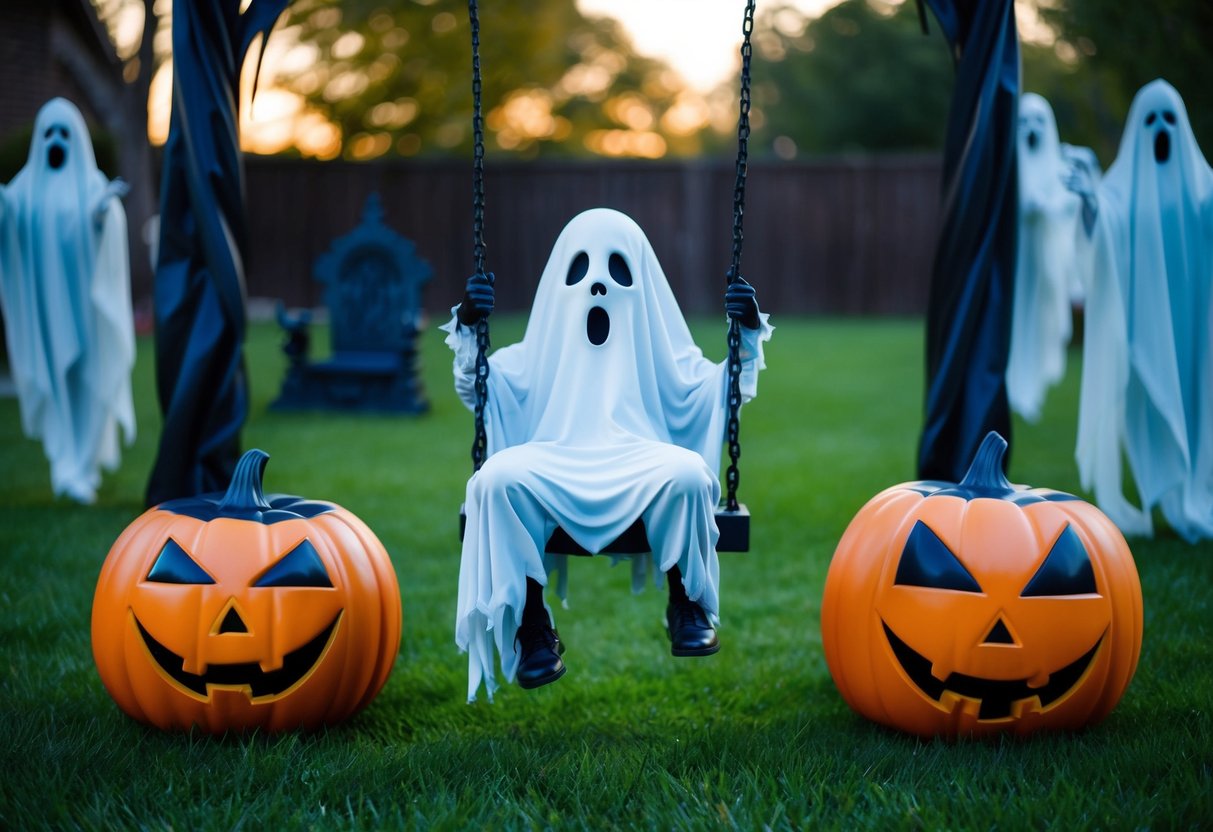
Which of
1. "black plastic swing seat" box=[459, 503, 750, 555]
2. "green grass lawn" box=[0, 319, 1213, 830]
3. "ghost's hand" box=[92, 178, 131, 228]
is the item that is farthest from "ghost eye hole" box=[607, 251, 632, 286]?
"ghost's hand" box=[92, 178, 131, 228]

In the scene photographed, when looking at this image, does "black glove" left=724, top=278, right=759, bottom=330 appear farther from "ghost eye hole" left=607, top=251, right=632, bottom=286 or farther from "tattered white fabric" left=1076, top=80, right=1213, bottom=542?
"tattered white fabric" left=1076, top=80, right=1213, bottom=542

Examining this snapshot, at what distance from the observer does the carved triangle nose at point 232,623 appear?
3.37 metres

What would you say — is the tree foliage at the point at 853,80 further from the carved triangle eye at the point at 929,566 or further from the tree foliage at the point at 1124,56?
the carved triangle eye at the point at 929,566

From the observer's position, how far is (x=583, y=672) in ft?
14.4

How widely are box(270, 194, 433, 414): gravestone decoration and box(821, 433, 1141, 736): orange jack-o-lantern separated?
28.6 feet

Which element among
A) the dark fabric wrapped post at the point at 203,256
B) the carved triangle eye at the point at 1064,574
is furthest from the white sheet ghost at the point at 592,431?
the dark fabric wrapped post at the point at 203,256

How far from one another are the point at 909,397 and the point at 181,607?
32.9 ft

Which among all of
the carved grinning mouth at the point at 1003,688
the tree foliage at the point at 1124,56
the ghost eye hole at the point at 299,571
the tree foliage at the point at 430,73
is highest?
the tree foliage at the point at 430,73

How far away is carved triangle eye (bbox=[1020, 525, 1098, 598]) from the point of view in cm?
332

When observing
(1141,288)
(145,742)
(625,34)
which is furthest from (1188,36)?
(625,34)

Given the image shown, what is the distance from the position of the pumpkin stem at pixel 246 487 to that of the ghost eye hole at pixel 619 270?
1.35 m

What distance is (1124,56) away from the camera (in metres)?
13.5

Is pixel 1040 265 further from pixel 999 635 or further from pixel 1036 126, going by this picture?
pixel 999 635

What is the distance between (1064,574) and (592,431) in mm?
1542
